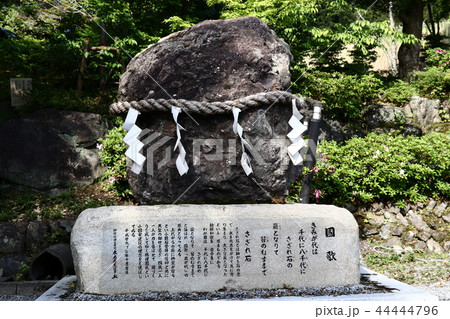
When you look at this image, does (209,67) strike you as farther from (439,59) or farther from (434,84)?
(439,59)

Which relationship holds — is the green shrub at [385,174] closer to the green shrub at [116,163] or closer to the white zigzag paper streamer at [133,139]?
the green shrub at [116,163]

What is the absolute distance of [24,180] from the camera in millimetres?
5918

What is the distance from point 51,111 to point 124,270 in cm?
413

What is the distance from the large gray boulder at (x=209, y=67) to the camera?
341 centimetres

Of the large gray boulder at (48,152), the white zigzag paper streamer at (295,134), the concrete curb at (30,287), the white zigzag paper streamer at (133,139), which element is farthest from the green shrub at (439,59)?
the concrete curb at (30,287)

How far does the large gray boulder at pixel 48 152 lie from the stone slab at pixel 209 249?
2.99 meters

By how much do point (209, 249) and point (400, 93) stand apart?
596 cm

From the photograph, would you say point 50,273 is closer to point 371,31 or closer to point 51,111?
point 51,111

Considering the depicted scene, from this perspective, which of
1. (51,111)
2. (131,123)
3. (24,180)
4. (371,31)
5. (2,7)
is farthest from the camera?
(2,7)

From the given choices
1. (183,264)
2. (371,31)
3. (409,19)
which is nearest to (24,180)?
(183,264)

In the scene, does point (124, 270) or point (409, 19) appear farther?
point (409, 19)

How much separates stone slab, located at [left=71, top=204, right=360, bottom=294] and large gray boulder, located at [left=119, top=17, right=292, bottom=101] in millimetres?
1007

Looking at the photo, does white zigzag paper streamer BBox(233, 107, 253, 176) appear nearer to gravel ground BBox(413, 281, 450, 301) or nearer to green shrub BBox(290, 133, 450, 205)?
gravel ground BBox(413, 281, 450, 301)

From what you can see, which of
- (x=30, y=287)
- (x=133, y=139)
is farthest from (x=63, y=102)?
(x=133, y=139)
